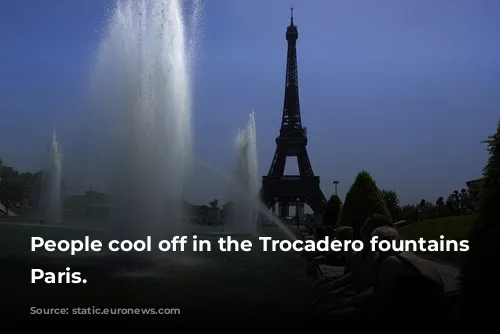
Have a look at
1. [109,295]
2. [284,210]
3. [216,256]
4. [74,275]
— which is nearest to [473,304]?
[109,295]

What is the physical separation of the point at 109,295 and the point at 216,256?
670cm

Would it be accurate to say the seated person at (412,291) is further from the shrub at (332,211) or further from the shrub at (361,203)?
the shrub at (332,211)

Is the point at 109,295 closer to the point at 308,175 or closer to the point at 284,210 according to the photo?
the point at 308,175

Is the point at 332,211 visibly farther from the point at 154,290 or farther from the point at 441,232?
the point at 154,290

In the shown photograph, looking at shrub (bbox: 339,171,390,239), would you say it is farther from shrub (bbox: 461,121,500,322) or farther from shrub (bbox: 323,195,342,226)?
shrub (bbox: 461,121,500,322)

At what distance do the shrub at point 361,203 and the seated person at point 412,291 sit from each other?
41.8 ft

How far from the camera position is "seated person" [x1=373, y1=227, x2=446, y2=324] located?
3.68 m

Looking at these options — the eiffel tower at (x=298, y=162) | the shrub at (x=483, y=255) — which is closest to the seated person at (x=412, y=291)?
the shrub at (x=483, y=255)

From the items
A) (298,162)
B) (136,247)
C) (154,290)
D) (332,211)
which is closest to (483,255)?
(154,290)

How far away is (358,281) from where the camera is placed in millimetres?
5766

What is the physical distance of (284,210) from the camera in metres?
95.2

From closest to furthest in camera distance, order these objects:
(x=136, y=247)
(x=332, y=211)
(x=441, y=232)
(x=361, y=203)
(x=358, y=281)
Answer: (x=358, y=281) → (x=136, y=247) → (x=361, y=203) → (x=441, y=232) → (x=332, y=211)

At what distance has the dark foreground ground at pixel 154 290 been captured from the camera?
22.7ft

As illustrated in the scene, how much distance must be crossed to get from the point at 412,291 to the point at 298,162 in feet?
218
